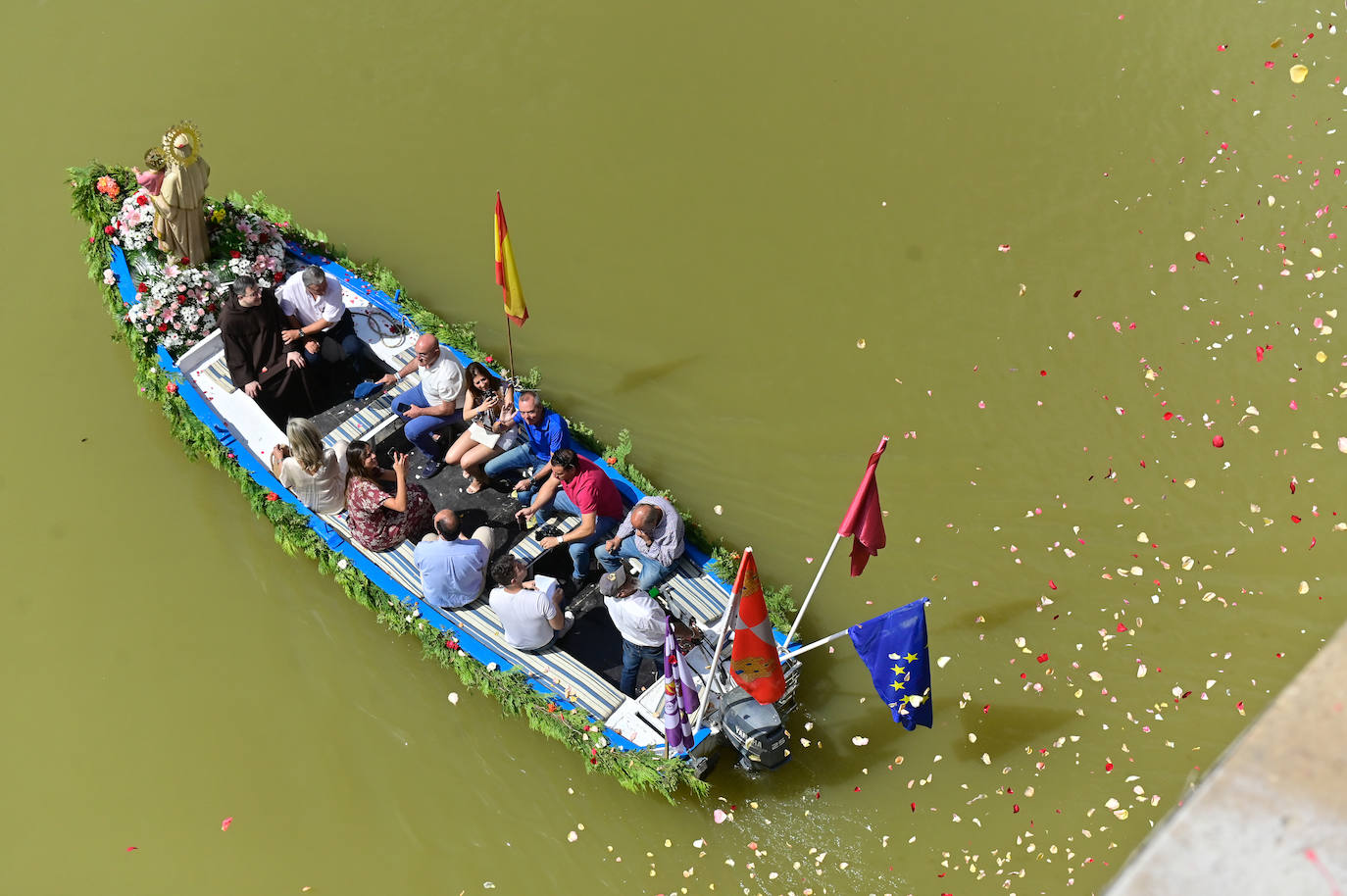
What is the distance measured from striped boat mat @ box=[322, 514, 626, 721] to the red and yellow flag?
4.09 feet

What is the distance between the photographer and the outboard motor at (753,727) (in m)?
7.87

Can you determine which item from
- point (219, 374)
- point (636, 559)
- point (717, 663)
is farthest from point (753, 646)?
point (219, 374)

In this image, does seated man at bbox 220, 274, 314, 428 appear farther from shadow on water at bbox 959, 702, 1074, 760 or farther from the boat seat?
shadow on water at bbox 959, 702, 1074, 760

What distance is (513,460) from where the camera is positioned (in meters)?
9.38

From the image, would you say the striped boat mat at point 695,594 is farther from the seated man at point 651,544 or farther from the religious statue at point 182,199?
the religious statue at point 182,199

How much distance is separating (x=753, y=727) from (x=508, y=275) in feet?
13.2

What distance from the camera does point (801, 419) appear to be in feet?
34.6

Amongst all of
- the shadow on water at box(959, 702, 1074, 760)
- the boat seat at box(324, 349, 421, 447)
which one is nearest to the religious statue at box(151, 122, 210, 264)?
the boat seat at box(324, 349, 421, 447)

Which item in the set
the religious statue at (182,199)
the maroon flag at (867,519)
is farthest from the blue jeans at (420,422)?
the maroon flag at (867,519)

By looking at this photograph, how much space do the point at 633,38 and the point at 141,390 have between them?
263 inches

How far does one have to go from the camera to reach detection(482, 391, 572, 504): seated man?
898cm

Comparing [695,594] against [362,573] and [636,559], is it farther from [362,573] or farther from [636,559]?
[362,573]

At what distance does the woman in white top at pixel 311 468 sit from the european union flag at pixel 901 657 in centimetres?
428

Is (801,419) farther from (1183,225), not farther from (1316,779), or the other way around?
(1316,779)
